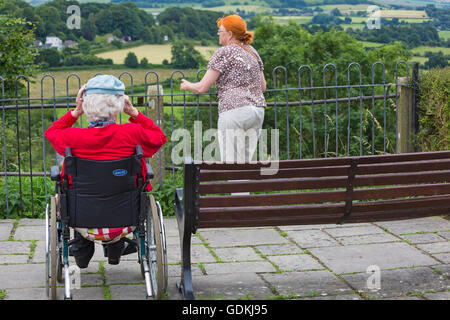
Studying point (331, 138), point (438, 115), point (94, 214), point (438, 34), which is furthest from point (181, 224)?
point (438, 34)

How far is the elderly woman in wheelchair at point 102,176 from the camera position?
373 centimetres

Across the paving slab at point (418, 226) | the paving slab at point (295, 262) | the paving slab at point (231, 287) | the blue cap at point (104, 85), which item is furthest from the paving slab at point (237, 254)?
the blue cap at point (104, 85)

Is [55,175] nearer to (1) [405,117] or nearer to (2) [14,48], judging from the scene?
(1) [405,117]

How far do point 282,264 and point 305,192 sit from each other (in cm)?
99

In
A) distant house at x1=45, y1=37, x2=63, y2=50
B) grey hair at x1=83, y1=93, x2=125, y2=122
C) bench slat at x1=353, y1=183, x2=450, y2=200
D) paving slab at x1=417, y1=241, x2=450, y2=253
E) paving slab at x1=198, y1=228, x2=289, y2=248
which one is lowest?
paving slab at x1=198, y1=228, x2=289, y2=248

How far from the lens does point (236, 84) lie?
219 inches

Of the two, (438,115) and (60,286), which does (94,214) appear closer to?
(60,286)

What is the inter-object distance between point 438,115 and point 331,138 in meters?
9.05

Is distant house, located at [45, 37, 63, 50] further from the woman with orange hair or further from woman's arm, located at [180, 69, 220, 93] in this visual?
woman's arm, located at [180, 69, 220, 93]

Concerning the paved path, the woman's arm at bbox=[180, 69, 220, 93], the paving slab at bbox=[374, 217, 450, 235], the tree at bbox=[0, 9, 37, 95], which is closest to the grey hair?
the paved path

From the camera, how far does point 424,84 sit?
6887mm

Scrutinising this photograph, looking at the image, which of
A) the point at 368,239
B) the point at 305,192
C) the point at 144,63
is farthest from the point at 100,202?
the point at 144,63

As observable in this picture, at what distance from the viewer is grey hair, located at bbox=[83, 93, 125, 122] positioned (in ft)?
12.4

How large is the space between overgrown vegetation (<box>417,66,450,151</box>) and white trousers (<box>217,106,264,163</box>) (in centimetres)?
189
